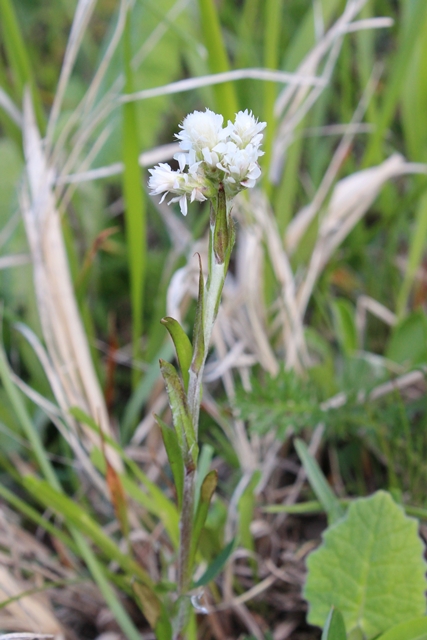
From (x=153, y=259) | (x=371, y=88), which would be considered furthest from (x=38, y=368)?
(x=371, y=88)

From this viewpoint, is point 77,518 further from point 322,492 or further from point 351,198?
point 351,198

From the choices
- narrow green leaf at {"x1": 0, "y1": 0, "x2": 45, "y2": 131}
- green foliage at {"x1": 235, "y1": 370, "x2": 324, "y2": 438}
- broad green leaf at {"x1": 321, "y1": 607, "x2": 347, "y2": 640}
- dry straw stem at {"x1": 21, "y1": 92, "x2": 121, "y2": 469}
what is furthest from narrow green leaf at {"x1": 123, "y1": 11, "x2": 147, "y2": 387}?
broad green leaf at {"x1": 321, "y1": 607, "x2": 347, "y2": 640}

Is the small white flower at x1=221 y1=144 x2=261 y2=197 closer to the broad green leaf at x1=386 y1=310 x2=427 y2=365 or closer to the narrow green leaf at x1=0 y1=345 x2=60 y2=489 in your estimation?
the narrow green leaf at x1=0 y1=345 x2=60 y2=489

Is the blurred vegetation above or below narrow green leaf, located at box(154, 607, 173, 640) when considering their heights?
above

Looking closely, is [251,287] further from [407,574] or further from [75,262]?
[407,574]

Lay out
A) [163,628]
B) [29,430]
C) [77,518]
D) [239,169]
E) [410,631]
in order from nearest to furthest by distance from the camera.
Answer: [239,169], [410,631], [163,628], [77,518], [29,430]

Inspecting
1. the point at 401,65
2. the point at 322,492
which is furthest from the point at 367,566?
the point at 401,65
